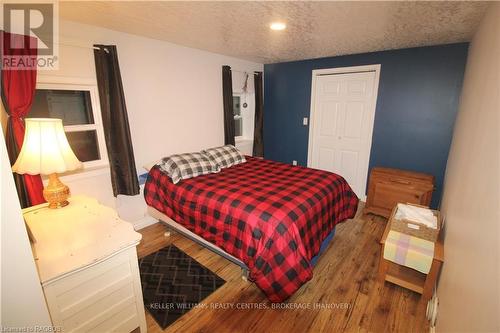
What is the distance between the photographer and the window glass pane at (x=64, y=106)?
219 centimetres

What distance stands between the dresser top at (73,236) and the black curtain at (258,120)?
3087mm

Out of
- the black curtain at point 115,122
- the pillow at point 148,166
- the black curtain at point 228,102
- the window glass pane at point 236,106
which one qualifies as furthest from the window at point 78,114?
the window glass pane at point 236,106

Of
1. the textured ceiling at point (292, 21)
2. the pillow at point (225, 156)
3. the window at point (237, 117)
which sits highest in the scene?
the textured ceiling at point (292, 21)

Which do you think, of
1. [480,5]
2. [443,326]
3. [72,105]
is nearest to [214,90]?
[72,105]

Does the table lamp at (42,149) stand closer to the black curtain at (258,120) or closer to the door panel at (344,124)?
the black curtain at (258,120)

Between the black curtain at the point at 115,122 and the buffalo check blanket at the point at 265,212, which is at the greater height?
the black curtain at the point at 115,122

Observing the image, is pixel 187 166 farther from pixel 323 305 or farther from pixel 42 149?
pixel 323 305

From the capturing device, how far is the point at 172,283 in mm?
2037

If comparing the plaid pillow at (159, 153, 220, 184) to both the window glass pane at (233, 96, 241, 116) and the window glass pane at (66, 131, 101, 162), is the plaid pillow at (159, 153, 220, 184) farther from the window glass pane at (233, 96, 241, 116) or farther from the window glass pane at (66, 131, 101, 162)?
the window glass pane at (233, 96, 241, 116)

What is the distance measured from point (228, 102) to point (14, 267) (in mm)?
3261

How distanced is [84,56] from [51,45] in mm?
254

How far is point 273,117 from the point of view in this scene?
Result: 4.61 m

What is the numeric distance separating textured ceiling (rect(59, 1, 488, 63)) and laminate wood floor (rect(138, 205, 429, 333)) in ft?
7.44

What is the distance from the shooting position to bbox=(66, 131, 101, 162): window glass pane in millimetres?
2451
